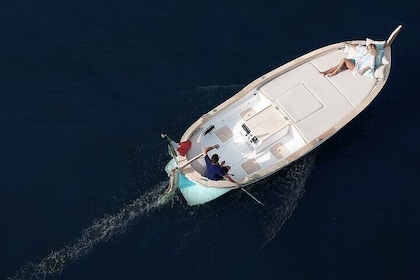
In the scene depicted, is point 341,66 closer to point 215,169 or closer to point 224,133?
point 224,133

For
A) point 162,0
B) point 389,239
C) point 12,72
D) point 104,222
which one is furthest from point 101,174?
point 389,239

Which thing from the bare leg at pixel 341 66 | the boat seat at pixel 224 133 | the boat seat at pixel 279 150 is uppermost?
the bare leg at pixel 341 66

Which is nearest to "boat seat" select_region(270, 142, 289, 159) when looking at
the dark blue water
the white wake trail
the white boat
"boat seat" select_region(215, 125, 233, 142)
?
the white boat

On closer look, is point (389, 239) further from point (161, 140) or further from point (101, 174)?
point (101, 174)

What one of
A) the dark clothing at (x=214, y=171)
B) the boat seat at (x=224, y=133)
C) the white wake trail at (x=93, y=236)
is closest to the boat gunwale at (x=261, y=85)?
the dark clothing at (x=214, y=171)

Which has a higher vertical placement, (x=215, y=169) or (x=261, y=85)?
(x=261, y=85)

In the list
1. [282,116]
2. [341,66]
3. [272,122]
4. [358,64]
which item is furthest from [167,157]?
[358,64]

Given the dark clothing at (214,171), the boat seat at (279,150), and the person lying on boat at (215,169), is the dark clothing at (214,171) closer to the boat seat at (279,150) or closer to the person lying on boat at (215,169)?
the person lying on boat at (215,169)
